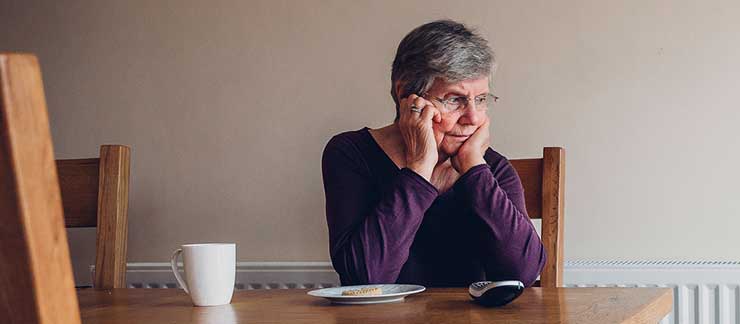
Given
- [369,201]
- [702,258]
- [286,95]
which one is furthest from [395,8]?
[702,258]

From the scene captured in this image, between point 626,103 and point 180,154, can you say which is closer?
point 626,103

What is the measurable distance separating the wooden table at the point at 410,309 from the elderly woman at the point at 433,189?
0.24 m

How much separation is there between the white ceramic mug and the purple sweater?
359mm

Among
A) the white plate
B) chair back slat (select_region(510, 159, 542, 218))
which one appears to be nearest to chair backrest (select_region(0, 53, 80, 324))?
the white plate

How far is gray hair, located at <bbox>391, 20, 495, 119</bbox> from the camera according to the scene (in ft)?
5.02

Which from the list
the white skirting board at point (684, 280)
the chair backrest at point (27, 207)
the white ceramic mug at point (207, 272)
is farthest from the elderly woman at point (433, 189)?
the chair backrest at point (27, 207)

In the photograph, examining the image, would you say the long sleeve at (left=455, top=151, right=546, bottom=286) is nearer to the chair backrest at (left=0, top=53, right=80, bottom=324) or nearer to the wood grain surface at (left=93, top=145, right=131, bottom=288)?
the wood grain surface at (left=93, top=145, right=131, bottom=288)

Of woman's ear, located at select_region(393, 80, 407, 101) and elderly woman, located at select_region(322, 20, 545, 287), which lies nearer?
elderly woman, located at select_region(322, 20, 545, 287)

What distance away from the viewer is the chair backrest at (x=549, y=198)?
1.51 metres

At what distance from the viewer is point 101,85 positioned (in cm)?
245

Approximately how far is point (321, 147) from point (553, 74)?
0.62 metres

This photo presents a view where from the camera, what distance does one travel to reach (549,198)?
1549 mm

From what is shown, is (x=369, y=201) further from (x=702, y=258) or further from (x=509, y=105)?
(x=702, y=258)

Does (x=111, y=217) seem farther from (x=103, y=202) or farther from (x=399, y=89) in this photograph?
(x=399, y=89)
